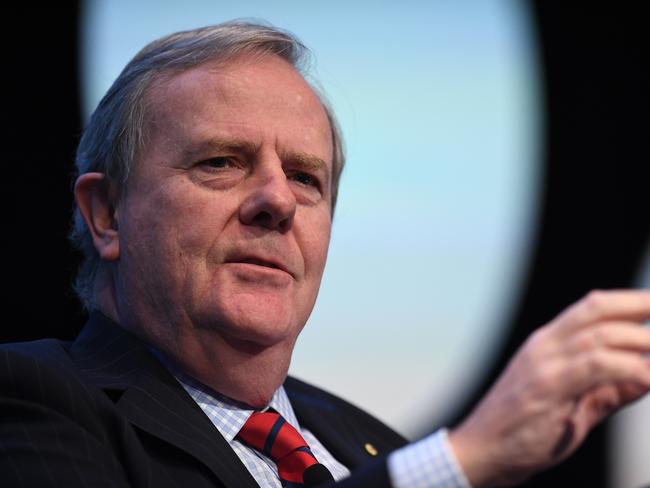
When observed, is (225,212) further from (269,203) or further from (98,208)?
(98,208)

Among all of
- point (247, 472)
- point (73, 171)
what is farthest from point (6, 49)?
point (247, 472)

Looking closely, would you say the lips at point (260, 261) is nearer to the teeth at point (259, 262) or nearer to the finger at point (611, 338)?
the teeth at point (259, 262)

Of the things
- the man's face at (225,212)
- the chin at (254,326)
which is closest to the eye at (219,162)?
the man's face at (225,212)

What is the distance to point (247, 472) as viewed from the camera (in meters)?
1.61

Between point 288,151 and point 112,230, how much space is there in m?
0.41

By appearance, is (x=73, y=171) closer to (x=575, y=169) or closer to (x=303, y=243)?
(x=303, y=243)

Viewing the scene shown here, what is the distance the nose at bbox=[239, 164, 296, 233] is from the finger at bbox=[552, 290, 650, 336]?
2.64ft

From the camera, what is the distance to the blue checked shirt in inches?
44.9

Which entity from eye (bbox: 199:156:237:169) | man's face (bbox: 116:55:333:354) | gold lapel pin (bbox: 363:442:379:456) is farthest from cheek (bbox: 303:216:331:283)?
gold lapel pin (bbox: 363:442:379:456)

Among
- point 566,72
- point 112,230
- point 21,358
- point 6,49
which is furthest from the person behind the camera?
point 566,72

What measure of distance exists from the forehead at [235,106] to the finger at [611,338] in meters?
0.94

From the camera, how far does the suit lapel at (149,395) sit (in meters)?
1.58

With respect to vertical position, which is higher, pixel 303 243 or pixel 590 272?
pixel 303 243

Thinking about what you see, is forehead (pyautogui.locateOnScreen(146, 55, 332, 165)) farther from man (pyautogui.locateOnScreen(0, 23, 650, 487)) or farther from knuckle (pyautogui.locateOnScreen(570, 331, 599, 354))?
knuckle (pyautogui.locateOnScreen(570, 331, 599, 354))
